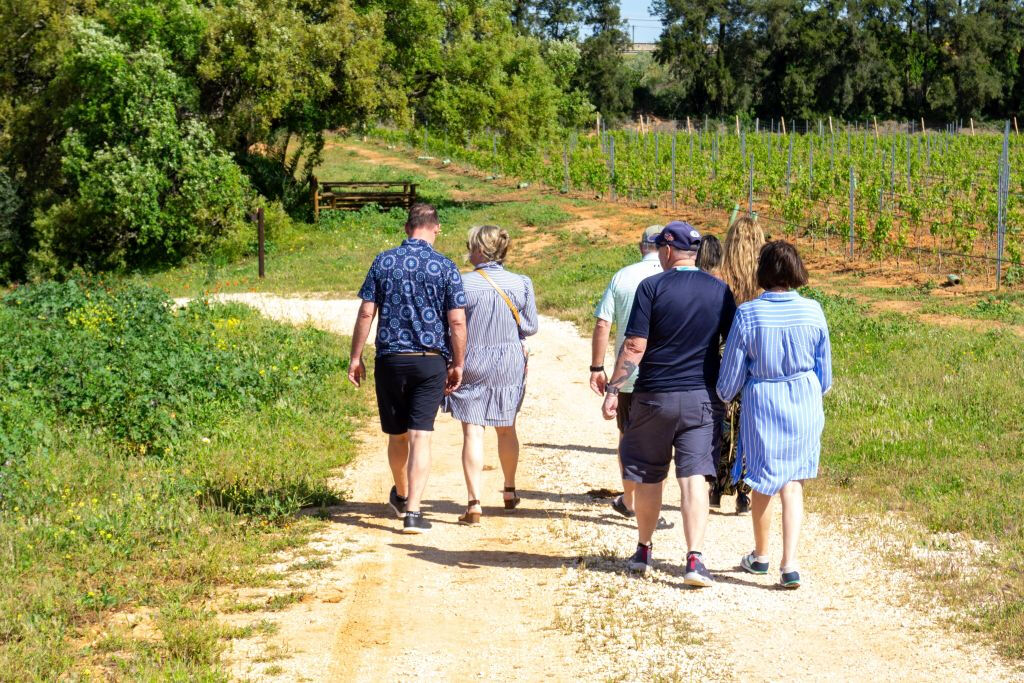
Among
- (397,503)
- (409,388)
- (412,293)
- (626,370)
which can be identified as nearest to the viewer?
(626,370)

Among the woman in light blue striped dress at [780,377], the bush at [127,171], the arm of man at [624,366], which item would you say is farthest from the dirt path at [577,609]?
the bush at [127,171]

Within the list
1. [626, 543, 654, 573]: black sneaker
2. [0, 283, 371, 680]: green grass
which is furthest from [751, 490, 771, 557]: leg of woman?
[0, 283, 371, 680]: green grass

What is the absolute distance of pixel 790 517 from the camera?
18.4 feet

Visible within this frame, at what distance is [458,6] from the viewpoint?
1171 inches

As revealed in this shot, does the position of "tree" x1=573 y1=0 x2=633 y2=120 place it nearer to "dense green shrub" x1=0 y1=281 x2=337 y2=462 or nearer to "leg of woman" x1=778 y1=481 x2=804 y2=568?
"dense green shrub" x1=0 y1=281 x2=337 y2=462

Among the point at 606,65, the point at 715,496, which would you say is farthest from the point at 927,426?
the point at 606,65

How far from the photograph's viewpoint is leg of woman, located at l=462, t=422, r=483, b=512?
6.73 meters

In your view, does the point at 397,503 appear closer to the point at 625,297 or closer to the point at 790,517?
the point at 625,297

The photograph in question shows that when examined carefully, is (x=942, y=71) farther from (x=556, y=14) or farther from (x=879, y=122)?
(x=556, y=14)

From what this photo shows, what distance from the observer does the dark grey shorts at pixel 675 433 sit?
5547 millimetres

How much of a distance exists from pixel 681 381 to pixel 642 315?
38 cm

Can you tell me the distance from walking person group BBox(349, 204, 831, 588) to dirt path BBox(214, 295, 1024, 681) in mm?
245

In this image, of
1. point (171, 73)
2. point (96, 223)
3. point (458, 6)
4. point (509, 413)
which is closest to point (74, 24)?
point (171, 73)

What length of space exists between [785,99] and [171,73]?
159ft
